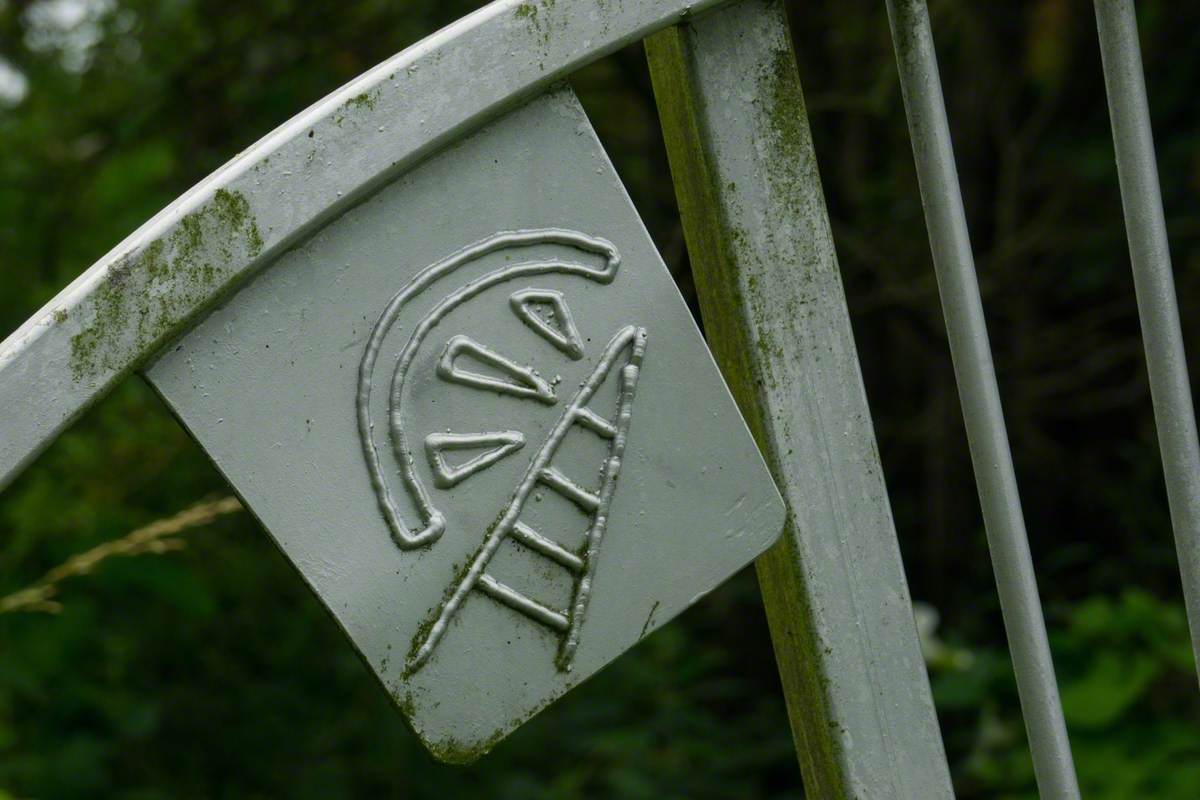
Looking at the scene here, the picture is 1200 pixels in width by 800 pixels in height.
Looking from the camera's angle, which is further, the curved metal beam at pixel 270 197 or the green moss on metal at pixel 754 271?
the green moss on metal at pixel 754 271

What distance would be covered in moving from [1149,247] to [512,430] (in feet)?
1.14

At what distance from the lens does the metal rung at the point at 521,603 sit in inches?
22.0

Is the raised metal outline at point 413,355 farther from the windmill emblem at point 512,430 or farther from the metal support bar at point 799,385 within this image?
the metal support bar at point 799,385

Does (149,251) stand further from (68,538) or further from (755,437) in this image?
(68,538)

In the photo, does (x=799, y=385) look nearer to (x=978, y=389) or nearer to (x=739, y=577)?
(x=978, y=389)

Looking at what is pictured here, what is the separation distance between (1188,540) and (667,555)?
11.4 inches

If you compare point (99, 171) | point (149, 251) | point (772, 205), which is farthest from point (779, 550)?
point (99, 171)

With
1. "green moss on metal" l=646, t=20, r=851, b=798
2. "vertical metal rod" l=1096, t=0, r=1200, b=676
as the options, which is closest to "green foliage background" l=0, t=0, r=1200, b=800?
"green moss on metal" l=646, t=20, r=851, b=798

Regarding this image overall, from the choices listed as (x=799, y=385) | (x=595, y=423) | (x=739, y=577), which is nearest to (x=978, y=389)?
(x=799, y=385)

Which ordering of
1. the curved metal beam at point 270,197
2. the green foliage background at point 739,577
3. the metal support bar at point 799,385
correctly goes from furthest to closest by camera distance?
the green foliage background at point 739,577, the metal support bar at point 799,385, the curved metal beam at point 270,197

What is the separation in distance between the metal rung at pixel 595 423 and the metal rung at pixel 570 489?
0.08ft

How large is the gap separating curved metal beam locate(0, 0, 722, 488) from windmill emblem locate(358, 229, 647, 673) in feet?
0.19

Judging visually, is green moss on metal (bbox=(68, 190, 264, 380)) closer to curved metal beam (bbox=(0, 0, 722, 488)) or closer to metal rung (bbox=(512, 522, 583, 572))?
curved metal beam (bbox=(0, 0, 722, 488))

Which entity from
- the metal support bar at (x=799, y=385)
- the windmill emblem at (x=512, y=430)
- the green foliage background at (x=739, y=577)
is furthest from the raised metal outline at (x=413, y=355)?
the green foliage background at (x=739, y=577)
